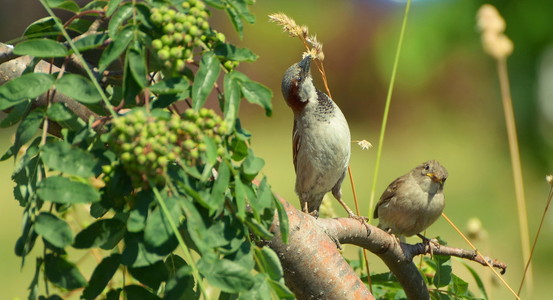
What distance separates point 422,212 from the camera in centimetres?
344

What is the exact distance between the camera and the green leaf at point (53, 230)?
1358mm

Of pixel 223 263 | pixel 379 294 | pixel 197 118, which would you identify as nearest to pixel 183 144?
pixel 197 118

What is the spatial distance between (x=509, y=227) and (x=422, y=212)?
511 centimetres

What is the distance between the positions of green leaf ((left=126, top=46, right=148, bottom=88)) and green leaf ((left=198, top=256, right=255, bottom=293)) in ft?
1.10

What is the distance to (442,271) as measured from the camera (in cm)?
240

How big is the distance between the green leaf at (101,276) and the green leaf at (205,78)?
13.6 inches

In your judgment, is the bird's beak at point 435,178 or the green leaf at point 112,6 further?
the bird's beak at point 435,178

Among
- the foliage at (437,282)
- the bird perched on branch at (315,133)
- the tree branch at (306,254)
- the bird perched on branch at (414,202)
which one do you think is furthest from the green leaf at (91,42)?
the bird perched on branch at (414,202)

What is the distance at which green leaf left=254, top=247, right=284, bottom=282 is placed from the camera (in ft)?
4.94

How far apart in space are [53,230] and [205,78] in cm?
38

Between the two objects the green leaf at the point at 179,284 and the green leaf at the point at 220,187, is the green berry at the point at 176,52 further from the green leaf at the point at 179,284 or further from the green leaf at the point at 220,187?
the green leaf at the point at 179,284

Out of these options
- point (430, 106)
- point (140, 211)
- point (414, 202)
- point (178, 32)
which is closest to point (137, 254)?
point (140, 211)

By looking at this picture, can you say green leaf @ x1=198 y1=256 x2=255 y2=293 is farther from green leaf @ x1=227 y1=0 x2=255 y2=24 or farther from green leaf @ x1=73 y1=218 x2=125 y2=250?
green leaf @ x1=227 y1=0 x2=255 y2=24

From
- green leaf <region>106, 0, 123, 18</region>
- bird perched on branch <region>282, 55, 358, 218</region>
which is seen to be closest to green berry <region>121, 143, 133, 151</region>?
green leaf <region>106, 0, 123, 18</region>
